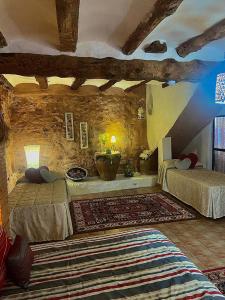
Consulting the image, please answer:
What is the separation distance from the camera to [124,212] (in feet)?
14.2

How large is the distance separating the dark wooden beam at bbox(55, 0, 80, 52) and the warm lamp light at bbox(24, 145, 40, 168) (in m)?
3.24

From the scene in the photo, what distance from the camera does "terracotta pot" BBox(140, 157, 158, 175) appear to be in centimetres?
627

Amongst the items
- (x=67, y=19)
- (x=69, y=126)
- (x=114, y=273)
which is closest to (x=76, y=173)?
(x=69, y=126)

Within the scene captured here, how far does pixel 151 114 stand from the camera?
6391 millimetres

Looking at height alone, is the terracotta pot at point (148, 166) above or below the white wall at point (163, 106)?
below

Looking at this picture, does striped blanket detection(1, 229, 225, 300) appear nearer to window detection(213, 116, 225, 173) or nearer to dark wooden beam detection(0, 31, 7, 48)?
dark wooden beam detection(0, 31, 7, 48)

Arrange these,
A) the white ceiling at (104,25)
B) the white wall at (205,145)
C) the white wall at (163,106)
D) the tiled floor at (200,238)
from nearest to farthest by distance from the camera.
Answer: the white ceiling at (104,25), the tiled floor at (200,238), the white wall at (163,106), the white wall at (205,145)

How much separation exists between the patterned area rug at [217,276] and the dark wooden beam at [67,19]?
2545 mm

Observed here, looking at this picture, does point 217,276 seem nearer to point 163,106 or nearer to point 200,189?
point 200,189

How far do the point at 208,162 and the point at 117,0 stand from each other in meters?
4.35

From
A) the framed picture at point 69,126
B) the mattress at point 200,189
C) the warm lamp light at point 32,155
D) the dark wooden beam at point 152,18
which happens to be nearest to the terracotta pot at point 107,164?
the framed picture at point 69,126

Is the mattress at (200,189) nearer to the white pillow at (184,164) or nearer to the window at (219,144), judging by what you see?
the white pillow at (184,164)

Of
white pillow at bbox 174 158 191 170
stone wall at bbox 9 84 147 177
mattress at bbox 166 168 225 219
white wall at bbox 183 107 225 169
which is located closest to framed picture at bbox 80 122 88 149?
stone wall at bbox 9 84 147 177

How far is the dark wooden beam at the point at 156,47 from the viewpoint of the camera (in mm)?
3106
